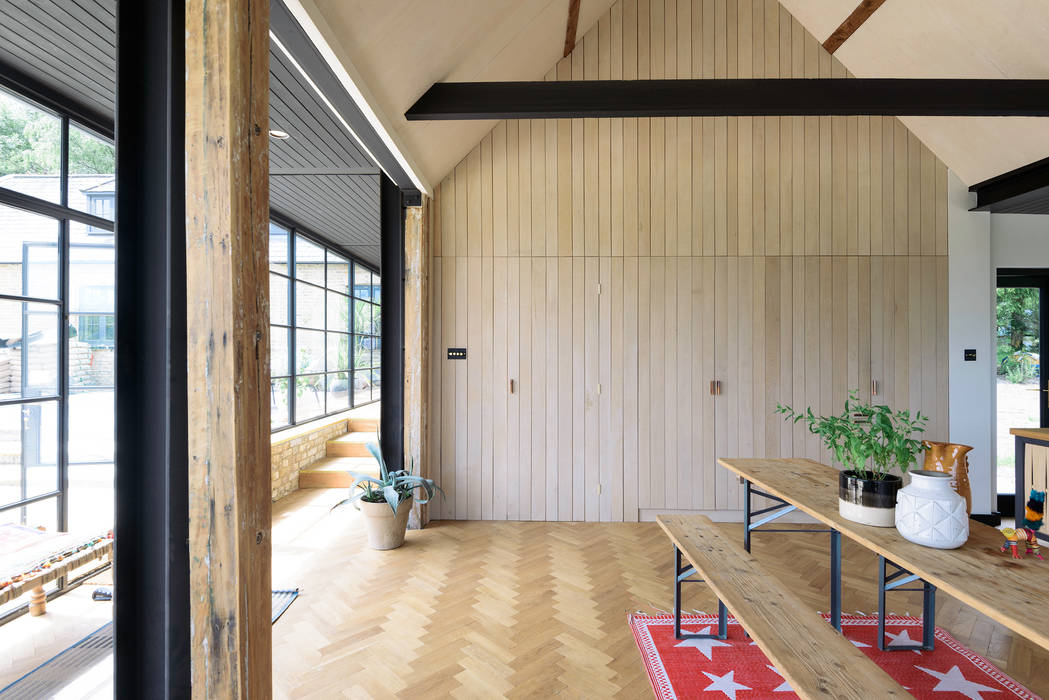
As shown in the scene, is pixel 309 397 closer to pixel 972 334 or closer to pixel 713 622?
pixel 713 622

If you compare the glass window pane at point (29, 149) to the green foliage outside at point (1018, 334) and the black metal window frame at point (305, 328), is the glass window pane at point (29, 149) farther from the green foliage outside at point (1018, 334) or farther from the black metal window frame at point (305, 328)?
the green foliage outside at point (1018, 334)

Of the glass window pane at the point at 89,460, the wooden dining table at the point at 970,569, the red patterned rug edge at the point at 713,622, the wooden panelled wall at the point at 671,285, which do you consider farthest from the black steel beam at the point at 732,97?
the red patterned rug edge at the point at 713,622

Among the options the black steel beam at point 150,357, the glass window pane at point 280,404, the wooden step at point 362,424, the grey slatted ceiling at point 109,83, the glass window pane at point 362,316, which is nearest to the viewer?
the black steel beam at point 150,357

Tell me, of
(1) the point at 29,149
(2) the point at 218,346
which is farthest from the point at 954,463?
(1) the point at 29,149

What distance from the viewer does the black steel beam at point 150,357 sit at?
1277 mm

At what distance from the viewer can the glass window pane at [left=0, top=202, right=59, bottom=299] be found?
258 centimetres

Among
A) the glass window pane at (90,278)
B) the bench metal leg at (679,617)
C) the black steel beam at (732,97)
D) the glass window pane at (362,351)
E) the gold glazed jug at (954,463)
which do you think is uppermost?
the black steel beam at (732,97)

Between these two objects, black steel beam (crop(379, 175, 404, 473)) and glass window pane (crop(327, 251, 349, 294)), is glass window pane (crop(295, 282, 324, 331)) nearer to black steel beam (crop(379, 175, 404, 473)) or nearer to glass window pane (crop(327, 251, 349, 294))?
glass window pane (crop(327, 251, 349, 294))

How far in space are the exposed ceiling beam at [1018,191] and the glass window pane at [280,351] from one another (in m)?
6.44

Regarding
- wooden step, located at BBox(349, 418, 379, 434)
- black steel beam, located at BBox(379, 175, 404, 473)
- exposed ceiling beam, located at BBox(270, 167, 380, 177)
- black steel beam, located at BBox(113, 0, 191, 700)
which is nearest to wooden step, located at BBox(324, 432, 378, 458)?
wooden step, located at BBox(349, 418, 379, 434)

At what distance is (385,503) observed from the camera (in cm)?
358

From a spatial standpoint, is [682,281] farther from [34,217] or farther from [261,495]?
[34,217]

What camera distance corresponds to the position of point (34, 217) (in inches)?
108

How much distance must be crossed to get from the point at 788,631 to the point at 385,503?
104 inches
